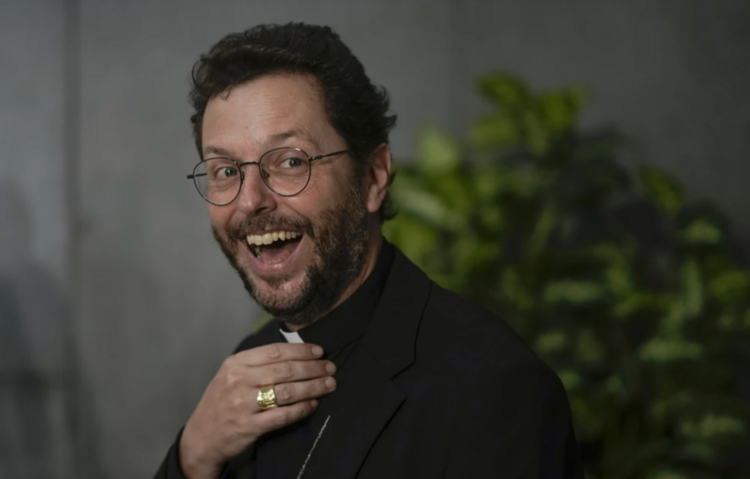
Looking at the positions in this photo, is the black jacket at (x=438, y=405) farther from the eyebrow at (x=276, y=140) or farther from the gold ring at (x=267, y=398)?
the eyebrow at (x=276, y=140)

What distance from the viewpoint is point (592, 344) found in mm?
3127

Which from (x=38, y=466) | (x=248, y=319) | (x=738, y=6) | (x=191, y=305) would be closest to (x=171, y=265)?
(x=191, y=305)

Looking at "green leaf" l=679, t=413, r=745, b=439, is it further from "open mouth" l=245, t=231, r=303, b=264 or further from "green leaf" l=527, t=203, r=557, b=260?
"open mouth" l=245, t=231, r=303, b=264

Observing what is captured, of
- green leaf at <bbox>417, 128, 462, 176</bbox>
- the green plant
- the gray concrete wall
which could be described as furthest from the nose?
the gray concrete wall

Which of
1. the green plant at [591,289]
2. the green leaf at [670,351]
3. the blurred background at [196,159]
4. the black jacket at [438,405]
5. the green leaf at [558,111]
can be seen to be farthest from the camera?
the blurred background at [196,159]

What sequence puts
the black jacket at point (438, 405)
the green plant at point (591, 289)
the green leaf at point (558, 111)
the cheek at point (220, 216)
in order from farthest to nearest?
1. the green leaf at point (558, 111)
2. the green plant at point (591, 289)
3. the cheek at point (220, 216)
4. the black jacket at point (438, 405)

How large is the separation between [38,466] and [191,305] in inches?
40.8

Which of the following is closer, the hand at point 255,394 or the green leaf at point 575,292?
the hand at point 255,394

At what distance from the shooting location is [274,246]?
1.38 meters

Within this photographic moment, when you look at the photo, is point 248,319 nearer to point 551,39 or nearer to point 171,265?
point 171,265

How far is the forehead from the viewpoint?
4.33 feet

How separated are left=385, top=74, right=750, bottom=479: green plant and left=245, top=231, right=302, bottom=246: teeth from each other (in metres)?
1.65

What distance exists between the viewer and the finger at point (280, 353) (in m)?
1.31

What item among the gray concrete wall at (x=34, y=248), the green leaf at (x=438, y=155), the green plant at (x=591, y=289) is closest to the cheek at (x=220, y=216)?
the green plant at (x=591, y=289)
